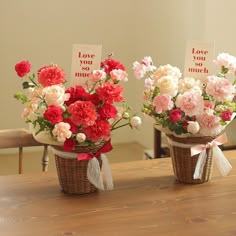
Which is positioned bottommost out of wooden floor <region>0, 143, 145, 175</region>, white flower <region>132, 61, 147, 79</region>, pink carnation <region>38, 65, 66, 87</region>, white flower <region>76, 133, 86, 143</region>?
wooden floor <region>0, 143, 145, 175</region>

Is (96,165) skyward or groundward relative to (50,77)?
groundward

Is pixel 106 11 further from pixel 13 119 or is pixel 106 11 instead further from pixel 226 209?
pixel 226 209

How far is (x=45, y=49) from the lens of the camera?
4.86 meters

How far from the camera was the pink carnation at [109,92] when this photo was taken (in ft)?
5.00

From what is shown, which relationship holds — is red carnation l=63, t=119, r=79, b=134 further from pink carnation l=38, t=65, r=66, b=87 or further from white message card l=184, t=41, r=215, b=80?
white message card l=184, t=41, r=215, b=80

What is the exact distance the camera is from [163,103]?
5.20ft

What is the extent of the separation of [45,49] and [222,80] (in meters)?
3.45

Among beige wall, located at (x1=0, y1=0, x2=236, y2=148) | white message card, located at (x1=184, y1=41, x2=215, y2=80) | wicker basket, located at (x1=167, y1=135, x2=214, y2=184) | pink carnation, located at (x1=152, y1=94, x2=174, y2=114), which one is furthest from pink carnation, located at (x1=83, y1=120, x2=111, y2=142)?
beige wall, located at (x1=0, y1=0, x2=236, y2=148)

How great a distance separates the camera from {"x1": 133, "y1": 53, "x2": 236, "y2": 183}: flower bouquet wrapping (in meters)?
1.59

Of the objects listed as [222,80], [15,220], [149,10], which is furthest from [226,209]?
[149,10]

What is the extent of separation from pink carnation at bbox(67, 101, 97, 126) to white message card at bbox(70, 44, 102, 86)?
17 centimetres

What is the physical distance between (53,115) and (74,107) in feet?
0.22

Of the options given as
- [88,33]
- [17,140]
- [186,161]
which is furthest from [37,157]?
[186,161]

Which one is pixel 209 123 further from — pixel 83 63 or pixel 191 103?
pixel 83 63
